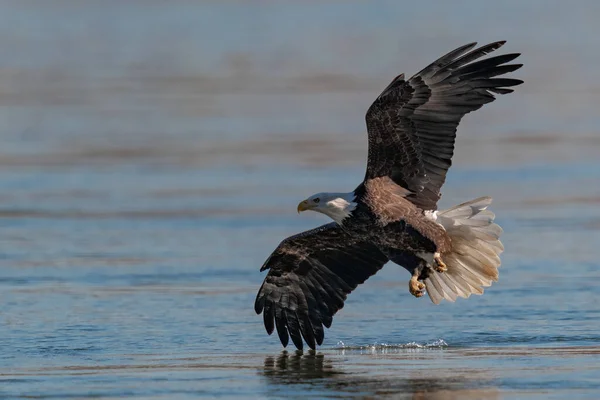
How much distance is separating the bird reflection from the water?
0.02 meters

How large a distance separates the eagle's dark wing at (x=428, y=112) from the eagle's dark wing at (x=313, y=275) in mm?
630

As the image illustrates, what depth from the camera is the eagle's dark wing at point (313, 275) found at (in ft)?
28.8

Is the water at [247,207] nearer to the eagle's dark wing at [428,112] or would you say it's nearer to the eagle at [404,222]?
the eagle at [404,222]

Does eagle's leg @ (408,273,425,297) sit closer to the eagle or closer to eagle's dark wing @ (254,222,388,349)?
the eagle

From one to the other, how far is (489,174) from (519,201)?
120 centimetres

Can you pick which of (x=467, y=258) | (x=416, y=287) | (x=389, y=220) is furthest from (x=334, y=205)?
(x=467, y=258)

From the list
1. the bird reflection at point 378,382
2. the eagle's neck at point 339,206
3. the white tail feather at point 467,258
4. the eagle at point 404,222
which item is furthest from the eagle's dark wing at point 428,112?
the bird reflection at point 378,382

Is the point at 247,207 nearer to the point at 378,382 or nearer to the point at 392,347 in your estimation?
the point at 392,347

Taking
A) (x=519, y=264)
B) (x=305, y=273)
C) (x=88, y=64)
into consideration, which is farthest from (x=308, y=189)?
(x=88, y=64)

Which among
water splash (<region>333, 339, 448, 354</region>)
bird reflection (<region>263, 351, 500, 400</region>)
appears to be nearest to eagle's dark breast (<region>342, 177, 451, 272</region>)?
water splash (<region>333, 339, 448, 354</region>)

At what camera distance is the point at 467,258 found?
9000 millimetres

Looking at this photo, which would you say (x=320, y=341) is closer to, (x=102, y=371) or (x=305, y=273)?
(x=305, y=273)

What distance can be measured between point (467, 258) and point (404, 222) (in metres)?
0.76

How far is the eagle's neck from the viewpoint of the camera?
834 centimetres
